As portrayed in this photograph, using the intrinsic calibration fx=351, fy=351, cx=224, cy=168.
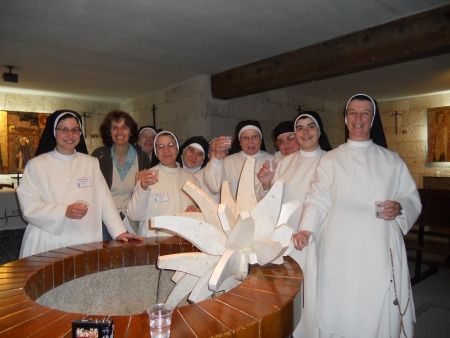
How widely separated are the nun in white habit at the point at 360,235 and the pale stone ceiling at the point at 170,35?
2051 millimetres

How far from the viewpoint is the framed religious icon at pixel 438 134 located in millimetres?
8461

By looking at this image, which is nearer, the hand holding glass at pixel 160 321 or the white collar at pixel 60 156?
the hand holding glass at pixel 160 321

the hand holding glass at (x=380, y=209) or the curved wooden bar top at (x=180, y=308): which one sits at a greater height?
the hand holding glass at (x=380, y=209)

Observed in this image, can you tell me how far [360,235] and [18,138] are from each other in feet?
28.3

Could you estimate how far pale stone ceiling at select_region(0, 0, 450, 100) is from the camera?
12.8 ft

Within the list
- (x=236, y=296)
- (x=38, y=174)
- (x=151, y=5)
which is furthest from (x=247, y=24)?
(x=236, y=296)

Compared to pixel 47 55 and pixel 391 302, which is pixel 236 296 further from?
pixel 47 55

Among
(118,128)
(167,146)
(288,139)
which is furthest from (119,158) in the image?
(288,139)

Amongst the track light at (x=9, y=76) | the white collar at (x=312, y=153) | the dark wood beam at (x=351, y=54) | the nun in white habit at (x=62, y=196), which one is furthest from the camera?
the track light at (x=9, y=76)

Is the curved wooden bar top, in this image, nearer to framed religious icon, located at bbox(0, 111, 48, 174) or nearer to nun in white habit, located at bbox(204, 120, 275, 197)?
nun in white habit, located at bbox(204, 120, 275, 197)

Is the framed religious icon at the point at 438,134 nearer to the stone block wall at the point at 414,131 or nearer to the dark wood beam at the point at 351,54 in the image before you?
the stone block wall at the point at 414,131

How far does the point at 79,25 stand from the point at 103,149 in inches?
69.7

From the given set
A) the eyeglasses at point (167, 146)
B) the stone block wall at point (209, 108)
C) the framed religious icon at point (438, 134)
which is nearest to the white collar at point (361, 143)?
the eyeglasses at point (167, 146)

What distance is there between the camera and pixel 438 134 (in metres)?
8.61
